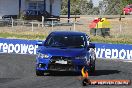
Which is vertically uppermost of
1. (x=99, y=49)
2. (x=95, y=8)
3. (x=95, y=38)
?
A: (x=99, y=49)

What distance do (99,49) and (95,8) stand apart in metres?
70.4

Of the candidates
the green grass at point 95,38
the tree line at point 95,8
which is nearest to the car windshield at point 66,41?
the green grass at point 95,38

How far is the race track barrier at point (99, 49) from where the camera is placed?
29.7m

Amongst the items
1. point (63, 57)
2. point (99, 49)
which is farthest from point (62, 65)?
point (99, 49)

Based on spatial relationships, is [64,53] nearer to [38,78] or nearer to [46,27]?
[38,78]

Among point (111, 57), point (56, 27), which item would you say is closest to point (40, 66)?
point (111, 57)

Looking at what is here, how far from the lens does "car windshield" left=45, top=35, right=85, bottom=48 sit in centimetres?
2009

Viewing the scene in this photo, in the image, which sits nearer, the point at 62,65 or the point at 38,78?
the point at 38,78

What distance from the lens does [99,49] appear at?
101 feet

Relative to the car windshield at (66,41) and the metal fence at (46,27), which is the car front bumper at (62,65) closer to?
the car windshield at (66,41)

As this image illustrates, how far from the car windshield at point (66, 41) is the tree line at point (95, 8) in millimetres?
69304

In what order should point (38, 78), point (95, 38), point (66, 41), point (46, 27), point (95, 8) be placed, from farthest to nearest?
point (95, 8)
point (46, 27)
point (95, 38)
point (66, 41)
point (38, 78)

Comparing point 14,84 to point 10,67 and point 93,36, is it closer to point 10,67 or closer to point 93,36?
point 10,67

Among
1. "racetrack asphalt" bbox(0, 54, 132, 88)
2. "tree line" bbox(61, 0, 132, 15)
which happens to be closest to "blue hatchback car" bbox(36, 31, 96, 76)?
"racetrack asphalt" bbox(0, 54, 132, 88)
